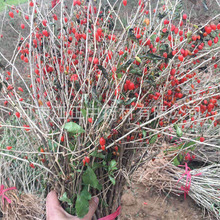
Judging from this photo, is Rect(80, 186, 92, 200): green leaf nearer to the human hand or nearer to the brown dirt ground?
the human hand

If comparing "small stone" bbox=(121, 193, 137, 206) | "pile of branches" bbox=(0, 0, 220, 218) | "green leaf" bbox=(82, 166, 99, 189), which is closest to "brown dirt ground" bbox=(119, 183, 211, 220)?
"small stone" bbox=(121, 193, 137, 206)

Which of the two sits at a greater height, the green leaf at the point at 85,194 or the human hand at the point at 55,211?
the green leaf at the point at 85,194

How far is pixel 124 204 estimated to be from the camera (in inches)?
83.4

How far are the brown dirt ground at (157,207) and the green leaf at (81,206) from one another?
→ 1078 mm

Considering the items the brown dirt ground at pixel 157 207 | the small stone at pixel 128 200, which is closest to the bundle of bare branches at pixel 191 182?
the brown dirt ground at pixel 157 207

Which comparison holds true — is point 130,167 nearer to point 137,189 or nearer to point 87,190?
point 87,190

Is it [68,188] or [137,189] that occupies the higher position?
[68,188]

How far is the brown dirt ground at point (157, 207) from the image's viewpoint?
2029 millimetres

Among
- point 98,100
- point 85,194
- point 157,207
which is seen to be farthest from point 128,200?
point 98,100

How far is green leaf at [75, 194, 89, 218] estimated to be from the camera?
940 millimetres

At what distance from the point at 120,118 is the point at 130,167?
341mm

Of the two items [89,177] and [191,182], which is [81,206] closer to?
[89,177]

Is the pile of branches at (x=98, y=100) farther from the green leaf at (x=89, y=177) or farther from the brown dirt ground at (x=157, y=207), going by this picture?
the brown dirt ground at (x=157, y=207)

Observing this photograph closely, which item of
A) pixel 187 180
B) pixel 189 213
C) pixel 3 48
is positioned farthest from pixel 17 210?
pixel 3 48
